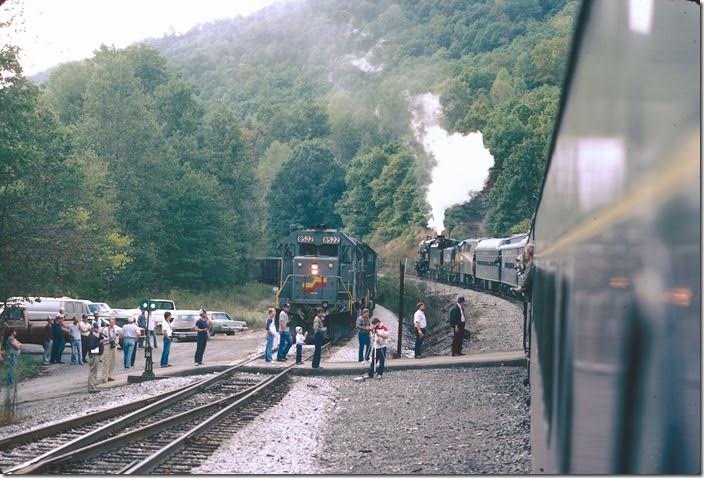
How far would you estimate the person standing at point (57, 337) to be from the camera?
24125mm

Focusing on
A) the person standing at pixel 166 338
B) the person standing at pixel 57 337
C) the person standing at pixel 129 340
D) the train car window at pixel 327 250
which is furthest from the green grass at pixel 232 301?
the person standing at pixel 166 338

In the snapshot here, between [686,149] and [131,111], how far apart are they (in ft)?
174

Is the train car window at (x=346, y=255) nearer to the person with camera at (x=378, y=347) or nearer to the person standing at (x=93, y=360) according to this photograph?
the person with camera at (x=378, y=347)

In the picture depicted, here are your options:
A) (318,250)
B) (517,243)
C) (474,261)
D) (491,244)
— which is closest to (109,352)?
(318,250)

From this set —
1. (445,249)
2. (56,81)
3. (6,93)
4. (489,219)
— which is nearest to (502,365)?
(6,93)

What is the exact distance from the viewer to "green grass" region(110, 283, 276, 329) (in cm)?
4278

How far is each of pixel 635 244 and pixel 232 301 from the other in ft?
157

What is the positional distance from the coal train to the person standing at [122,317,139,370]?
19849 millimetres

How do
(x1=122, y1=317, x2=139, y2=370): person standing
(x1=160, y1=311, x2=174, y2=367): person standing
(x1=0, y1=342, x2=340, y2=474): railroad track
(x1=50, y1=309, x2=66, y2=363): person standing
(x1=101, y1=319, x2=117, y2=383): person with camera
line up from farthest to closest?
(x1=50, y1=309, x2=66, y2=363): person standing, (x1=160, y1=311, x2=174, y2=367): person standing, (x1=122, y1=317, x2=139, y2=370): person standing, (x1=101, y1=319, x2=117, y2=383): person with camera, (x1=0, y1=342, x2=340, y2=474): railroad track

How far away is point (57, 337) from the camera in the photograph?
79.7 feet

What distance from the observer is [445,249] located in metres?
48.9

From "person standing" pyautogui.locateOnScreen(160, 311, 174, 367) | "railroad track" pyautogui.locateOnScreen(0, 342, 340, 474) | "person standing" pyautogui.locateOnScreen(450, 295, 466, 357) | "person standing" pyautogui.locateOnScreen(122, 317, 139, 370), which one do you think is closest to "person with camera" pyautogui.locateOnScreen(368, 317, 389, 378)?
"person standing" pyautogui.locateOnScreen(450, 295, 466, 357)

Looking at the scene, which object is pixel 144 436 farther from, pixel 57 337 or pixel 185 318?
pixel 185 318

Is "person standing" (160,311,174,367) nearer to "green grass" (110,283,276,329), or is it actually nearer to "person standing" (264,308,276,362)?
"person standing" (264,308,276,362)
